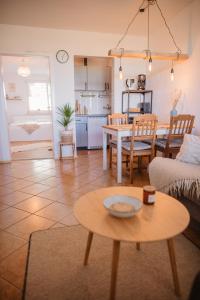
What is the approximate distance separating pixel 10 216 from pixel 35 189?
2.33ft

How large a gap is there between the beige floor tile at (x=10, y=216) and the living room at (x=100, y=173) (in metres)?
0.01

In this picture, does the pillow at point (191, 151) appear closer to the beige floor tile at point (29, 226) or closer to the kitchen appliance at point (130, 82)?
the beige floor tile at point (29, 226)

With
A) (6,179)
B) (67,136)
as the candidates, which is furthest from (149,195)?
(67,136)

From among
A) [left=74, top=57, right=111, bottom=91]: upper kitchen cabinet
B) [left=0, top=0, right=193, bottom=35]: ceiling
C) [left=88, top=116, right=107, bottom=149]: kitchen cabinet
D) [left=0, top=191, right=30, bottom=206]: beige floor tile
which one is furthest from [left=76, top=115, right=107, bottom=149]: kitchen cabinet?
[left=0, top=191, right=30, bottom=206]: beige floor tile

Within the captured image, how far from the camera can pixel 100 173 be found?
3.53 metres

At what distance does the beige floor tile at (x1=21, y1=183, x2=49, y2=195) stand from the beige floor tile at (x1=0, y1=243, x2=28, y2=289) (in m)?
1.15

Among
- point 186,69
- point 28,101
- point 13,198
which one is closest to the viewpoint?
point 13,198

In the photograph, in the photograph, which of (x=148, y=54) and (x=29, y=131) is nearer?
(x=148, y=54)

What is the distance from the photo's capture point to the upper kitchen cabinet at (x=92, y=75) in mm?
5750

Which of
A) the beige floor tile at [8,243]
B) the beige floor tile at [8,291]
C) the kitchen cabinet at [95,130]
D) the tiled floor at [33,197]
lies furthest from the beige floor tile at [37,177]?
the kitchen cabinet at [95,130]

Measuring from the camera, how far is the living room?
1307mm

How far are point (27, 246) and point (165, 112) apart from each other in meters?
3.37

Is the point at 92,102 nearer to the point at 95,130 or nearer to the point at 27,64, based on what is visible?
the point at 95,130

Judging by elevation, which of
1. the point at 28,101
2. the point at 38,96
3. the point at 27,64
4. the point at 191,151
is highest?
the point at 27,64
